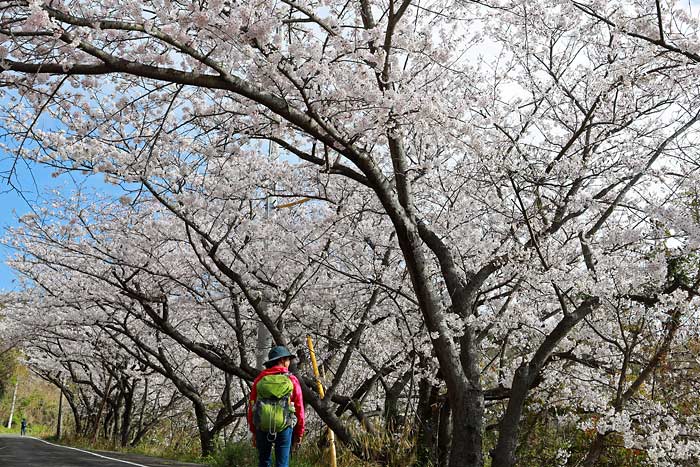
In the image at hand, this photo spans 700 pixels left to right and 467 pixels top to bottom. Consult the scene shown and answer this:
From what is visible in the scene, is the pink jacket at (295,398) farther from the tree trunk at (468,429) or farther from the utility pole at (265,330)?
the utility pole at (265,330)

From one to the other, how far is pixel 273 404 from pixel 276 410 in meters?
0.06

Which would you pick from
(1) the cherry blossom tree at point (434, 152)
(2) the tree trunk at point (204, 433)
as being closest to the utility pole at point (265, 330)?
(1) the cherry blossom tree at point (434, 152)

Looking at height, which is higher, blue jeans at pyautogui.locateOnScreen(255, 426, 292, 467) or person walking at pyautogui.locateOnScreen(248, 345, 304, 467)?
person walking at pyautogui.locateOnScreen(248, 345, 304, 467)

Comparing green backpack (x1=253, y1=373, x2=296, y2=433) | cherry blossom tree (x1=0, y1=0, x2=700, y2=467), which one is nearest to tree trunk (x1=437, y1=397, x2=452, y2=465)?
cherry blossom tree (x1=0, y1=0, x2=700, y2=467)

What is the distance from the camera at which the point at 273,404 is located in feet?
19.2

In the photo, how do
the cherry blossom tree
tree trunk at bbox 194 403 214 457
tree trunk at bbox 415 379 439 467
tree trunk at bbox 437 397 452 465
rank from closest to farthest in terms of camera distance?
the cherry blossom tree → tree trunk at bbox 415 379 439 467 → tree trunk at bbox 437 397 452 465 → tree trunk at bbox 194 403 214 457

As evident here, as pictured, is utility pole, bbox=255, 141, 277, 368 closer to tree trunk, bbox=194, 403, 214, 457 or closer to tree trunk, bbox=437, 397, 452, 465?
tree trunk, bbox=437, 397, 452, 465

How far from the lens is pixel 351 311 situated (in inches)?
486

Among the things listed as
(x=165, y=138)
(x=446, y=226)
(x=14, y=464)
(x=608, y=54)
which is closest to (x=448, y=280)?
(x=446, y=226)

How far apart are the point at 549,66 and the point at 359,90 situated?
3.28 meters

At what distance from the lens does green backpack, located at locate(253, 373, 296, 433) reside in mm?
5824

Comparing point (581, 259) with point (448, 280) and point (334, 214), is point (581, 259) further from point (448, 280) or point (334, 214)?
point (334, 214)

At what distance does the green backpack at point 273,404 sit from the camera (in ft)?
19.1

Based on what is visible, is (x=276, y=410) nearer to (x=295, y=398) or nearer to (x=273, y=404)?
(x=273, y=404)
